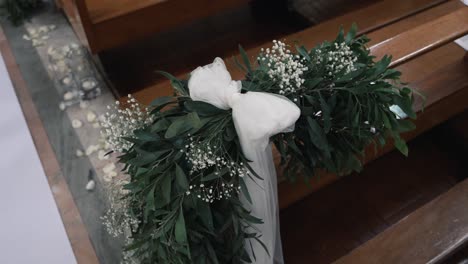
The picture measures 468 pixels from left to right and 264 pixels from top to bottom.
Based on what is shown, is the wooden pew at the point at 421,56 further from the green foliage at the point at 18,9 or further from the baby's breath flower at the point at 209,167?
the green foliage at the point at 18,9

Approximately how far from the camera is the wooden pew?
134cm

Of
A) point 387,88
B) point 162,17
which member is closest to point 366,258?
point 387,88

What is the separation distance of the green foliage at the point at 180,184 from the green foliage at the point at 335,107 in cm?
15

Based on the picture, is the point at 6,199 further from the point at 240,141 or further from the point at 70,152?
the point at 240,141

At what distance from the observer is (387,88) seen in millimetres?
1067

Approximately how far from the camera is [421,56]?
181 centimetres

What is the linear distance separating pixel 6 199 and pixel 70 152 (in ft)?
1.12

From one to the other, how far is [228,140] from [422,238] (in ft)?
2.12

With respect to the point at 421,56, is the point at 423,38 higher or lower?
higher

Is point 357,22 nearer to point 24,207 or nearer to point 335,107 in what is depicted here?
point 335,107

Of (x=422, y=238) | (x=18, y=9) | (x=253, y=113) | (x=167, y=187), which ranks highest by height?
(x=18, y=9)

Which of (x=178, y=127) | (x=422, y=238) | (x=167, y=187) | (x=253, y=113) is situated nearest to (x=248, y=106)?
(x=253, y=113)

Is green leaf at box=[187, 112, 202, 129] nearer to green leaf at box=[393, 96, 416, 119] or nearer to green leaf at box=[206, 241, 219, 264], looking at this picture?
green leaf at box=[206, 241, 219, 264]

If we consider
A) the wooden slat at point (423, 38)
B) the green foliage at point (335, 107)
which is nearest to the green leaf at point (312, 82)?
the green foliage at point (335, 107)
